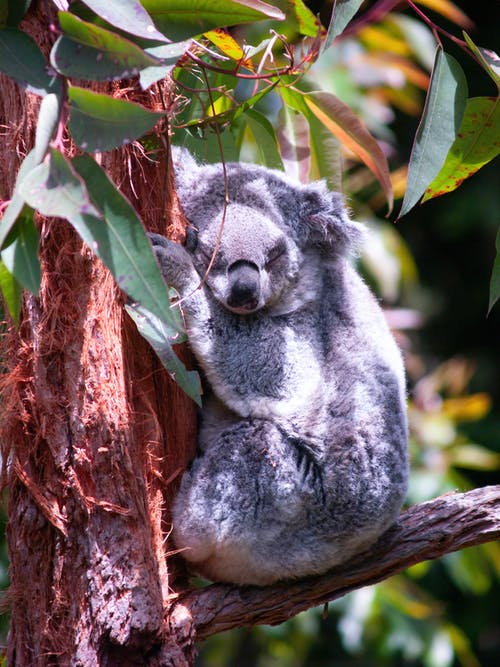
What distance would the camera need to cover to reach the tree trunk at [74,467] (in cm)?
179

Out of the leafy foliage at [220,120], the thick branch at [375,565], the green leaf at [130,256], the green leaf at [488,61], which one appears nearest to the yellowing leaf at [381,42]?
the leafy foliage at [220,120]

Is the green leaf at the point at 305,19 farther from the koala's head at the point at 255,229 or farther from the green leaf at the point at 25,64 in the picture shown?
the green leaf at the point at 25,64

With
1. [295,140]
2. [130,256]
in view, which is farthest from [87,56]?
[295,140]

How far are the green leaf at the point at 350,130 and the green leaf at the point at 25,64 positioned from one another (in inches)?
34.7

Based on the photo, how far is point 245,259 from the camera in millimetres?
2162

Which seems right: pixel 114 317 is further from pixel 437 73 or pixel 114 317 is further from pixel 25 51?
pixel 437 73

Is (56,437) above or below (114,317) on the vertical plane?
below

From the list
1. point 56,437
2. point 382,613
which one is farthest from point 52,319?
point 382,613

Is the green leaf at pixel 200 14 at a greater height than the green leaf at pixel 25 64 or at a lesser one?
greater

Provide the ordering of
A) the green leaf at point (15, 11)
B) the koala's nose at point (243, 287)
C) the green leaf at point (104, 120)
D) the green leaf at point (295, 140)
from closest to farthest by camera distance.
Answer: the green leaf at point (104, 120)
the green leaf at point (15, 11)
the koala's nose at point (243, 287)
the green leaf at point (295, 140)

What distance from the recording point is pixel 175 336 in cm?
182

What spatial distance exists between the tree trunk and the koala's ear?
0.65 metres

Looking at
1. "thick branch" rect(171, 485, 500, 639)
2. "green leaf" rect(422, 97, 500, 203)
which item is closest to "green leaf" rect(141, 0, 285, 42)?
"green leaf" rect(422, 97, 500, 203)

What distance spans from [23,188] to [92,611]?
930 millimetres
